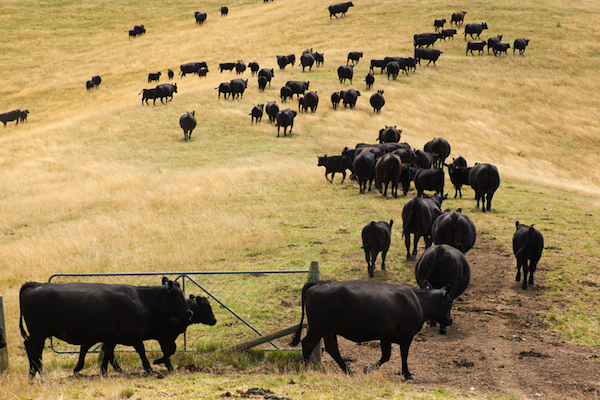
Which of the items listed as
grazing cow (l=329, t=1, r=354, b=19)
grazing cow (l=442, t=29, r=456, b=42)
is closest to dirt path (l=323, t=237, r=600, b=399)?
grazing cow (l=442, t=29, r=456, b=42)

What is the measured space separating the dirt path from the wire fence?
1.67 meters

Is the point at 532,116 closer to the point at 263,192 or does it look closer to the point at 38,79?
the point at 263,192

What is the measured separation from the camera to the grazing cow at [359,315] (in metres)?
8.31

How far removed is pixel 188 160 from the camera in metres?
30.3

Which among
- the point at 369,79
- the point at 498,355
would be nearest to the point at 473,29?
the point at 369,79

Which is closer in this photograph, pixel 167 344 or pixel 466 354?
pixel 167 344

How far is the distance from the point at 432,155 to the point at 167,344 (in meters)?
22.2

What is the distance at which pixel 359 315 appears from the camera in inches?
327

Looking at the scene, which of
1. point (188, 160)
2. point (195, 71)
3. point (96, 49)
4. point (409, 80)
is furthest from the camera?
point (96, 49)

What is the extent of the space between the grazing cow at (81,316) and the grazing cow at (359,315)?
2477 millimetres

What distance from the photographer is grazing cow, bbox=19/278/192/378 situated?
8109mm

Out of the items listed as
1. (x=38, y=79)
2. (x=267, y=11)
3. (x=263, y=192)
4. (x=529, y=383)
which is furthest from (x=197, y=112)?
(x=267, y=11)

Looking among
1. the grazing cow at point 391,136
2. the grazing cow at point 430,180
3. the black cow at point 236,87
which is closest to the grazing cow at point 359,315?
the grazing cow at point 430,180

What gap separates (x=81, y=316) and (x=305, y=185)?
1755 cm
